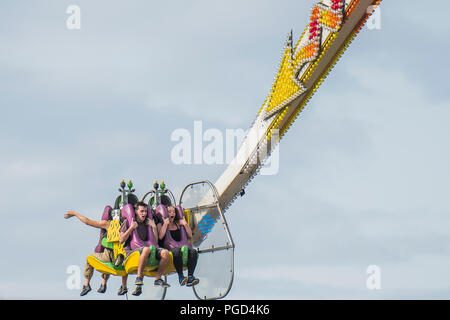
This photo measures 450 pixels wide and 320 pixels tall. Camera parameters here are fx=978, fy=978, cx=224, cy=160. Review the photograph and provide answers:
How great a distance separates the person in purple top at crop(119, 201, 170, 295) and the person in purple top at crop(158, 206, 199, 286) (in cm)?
32

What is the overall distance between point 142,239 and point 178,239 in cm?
118

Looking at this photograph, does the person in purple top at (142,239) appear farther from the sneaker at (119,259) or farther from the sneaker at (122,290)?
the sneaker at (122,290)

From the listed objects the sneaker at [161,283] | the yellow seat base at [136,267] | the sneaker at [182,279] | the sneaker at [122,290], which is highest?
the yellow seat base at [136,267]

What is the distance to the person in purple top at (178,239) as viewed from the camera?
74.6ft

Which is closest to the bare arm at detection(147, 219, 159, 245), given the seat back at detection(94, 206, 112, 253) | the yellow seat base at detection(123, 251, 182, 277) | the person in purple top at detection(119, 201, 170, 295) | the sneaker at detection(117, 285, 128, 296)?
the person in purple top at detection(119, 201, 170, 295)

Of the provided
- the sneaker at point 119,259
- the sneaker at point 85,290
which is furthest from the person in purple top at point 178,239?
the sneaker at point 85,290

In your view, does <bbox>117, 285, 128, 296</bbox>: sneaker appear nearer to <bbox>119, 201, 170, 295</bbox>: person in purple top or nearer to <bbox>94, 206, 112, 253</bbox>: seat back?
<bbox>94, 206, 112, 253</bbox>: seat back

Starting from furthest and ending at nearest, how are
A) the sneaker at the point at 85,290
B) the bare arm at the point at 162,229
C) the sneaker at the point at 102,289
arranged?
the sneaker at the point at 102,289 < the sneaker at the point at 85,290 < the bare arm at the point at 162,229

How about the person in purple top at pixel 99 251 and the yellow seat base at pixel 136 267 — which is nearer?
the yellow seat base at pixel 136 267

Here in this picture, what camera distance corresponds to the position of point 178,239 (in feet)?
77.7

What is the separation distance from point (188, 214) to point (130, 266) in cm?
278

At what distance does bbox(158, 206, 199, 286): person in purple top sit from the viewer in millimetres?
22750

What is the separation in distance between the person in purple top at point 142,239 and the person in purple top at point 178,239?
1.04 feet

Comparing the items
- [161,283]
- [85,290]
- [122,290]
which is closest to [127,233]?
[161,283]
